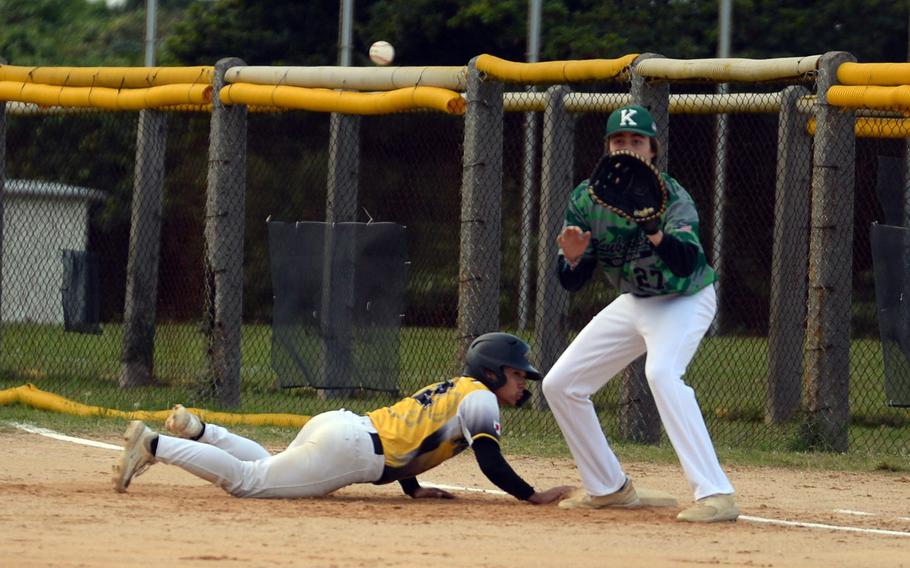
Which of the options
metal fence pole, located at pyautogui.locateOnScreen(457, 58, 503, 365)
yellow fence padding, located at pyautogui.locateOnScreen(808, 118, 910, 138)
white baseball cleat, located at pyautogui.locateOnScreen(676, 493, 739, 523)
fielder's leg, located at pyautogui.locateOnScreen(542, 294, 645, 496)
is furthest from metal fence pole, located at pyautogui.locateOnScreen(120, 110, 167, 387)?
white baseball cleat, located at pyautogui.locateOnScreen(676, 493, 739, 523)

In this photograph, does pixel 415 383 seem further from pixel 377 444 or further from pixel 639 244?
pixel 639 244

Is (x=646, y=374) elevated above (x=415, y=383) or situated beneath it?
elevated above

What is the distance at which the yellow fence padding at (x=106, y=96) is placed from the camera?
13.0 metres

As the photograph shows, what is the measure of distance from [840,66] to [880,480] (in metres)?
2.64

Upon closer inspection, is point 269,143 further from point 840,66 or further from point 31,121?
point 840,66

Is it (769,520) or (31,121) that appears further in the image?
(31,121)

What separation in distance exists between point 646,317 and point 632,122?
85cm

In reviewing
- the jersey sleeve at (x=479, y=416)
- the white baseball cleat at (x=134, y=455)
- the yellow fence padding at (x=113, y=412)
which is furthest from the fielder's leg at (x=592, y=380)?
the yellow fence padding at (x=113, y=412)

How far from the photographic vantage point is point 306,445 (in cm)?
763

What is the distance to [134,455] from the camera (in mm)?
7551

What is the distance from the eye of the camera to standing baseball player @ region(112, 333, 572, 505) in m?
7.46

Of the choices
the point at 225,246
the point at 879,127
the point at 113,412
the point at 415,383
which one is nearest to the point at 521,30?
the point at 415,383

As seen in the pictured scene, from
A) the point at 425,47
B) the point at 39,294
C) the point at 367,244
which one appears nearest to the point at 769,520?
the point at 367,244

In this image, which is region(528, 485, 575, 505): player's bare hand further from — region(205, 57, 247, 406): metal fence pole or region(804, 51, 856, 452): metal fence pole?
region(205, 57, 247, 406): metal fence pole
